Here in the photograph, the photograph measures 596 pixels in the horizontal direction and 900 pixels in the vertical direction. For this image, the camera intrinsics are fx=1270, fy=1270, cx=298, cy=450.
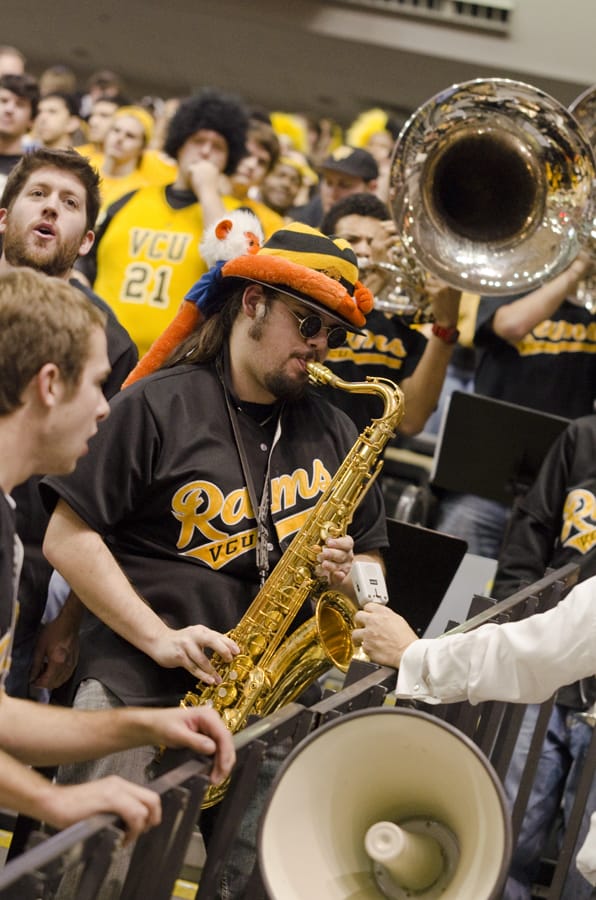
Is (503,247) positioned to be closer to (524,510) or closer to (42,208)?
(524,510)

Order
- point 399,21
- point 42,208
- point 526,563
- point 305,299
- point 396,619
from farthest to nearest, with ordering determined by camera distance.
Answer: point 399,21 → point 526,563 → point 42,208 → point 305,299 → point 396,619

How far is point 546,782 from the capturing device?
14.9 feet

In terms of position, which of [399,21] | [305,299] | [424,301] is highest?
[399,21]

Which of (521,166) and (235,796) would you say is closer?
(235,796)

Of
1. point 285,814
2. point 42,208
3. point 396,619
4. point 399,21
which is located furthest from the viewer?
point 399,21

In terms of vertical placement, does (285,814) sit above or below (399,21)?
below

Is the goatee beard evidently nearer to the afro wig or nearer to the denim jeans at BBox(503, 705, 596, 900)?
the denim jeans at BBox(503, 705, 596, 900)

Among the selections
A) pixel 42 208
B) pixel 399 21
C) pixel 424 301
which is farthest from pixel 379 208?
pixel 399 21

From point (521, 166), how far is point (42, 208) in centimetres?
198

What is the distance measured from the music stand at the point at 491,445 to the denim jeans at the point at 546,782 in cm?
103

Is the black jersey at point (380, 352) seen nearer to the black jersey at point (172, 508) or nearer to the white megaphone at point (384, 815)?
the black jersey at point (172, 508)

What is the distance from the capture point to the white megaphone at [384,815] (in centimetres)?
227

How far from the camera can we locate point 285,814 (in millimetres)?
2340

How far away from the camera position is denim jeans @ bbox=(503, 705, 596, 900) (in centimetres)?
441
